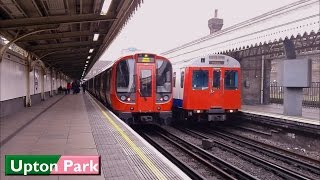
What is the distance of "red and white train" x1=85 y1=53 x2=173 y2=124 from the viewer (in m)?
13.9

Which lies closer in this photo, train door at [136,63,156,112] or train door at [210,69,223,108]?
train door at [136,63,156,112]

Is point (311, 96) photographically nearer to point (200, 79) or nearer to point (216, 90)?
point (216, 90)

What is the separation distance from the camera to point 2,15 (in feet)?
38.4

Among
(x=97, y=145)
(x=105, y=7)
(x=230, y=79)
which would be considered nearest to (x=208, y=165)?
(x=97, y=145)

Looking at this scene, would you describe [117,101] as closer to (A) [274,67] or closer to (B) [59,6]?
(B) [59,6]

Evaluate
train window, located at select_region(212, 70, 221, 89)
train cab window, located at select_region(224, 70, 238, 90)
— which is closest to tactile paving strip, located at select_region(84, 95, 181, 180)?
train window, located at select_region(212, 70, 221, 89)

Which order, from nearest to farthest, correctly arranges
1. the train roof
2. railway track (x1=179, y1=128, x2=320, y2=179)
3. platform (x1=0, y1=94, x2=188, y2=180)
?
platform (x1=0, y1=94, x2=188, y2=180)
railway track (x1=179, y1=128, x2=320, y2=179)
the train roof

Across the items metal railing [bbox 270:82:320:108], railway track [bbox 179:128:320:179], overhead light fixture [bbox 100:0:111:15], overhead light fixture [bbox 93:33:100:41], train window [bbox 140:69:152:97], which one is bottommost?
railway track [bbox 179:128:320:179]

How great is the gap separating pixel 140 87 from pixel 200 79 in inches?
109

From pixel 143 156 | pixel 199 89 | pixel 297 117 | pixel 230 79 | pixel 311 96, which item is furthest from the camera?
pixel 311 96

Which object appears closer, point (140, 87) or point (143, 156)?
point (143, 156)

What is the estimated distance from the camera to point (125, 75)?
14.1 meters

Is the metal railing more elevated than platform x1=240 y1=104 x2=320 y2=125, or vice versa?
the metal railing

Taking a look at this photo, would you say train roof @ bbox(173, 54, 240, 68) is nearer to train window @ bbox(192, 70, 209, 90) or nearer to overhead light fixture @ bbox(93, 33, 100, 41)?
train window @ bbox(192, 70, 209, 90)
